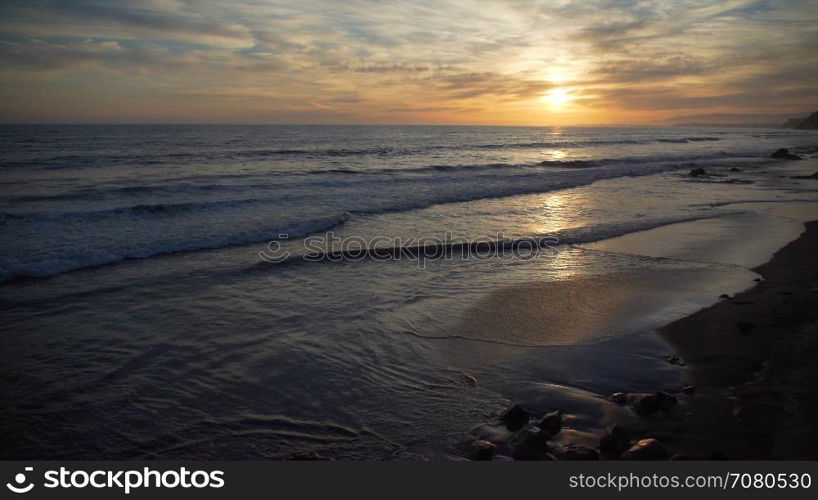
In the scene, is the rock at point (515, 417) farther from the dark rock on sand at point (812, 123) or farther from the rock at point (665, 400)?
Answer: the dark rock on sand at point (812, 123)

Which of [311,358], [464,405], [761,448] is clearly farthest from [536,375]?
[311,358]

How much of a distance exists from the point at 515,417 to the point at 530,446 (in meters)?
0.57

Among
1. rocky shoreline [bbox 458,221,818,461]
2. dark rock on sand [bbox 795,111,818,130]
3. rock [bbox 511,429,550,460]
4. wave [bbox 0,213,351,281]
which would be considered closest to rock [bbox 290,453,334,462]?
rocky shoreline [bbox 458,221,818,461]

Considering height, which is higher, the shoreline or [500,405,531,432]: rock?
the shoreline

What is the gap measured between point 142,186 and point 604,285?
856 inches

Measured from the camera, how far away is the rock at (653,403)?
16.6 ft

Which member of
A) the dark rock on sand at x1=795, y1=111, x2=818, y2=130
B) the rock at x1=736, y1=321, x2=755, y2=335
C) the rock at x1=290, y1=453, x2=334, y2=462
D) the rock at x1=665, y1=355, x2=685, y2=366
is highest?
the dark rock on sand at x1=795, y1=111, x2=818, y2=130

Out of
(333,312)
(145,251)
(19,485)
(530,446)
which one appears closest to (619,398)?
(530,446)

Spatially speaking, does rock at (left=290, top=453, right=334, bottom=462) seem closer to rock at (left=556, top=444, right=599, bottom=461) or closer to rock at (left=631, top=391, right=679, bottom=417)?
rock at (left=556, top=444, right=599, bottom=461)

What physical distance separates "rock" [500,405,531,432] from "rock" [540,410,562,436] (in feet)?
0.62

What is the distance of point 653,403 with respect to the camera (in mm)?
5113

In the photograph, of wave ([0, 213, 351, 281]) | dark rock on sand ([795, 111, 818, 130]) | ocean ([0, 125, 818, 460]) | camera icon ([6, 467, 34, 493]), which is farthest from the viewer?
dark rock on sand ([795, 111, 818, 130])

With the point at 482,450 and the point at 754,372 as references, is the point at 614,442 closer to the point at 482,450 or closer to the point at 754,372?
→ the point at 482,450

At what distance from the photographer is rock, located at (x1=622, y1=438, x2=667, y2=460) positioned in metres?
4.20
